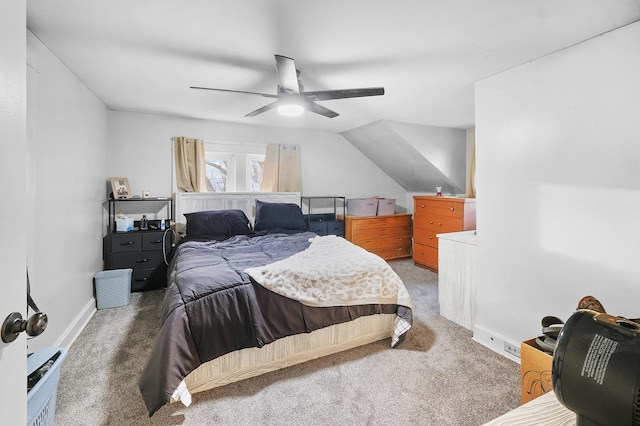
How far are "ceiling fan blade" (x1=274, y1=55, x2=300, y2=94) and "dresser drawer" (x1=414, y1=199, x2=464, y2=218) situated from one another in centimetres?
287

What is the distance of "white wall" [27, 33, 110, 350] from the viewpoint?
1.86 metres

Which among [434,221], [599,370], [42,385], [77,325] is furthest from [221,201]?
[599,370]

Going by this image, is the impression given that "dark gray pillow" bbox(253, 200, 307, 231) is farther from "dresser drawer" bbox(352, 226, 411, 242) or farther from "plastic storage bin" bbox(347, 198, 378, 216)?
"plastic storage bin" bbox(347, 198, 378, 216)

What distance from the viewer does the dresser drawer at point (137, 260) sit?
3.29 metres

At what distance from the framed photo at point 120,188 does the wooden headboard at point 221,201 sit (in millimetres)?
545

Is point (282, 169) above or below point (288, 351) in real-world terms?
above

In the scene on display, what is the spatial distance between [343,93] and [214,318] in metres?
1.82

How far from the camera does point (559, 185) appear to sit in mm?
1904

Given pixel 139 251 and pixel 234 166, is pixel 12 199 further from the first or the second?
pixel 234 166

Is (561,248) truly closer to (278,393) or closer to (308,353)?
(308,353)

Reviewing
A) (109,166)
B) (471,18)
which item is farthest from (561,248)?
(109,166)

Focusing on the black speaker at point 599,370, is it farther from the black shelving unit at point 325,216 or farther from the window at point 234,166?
the window at point 234,166

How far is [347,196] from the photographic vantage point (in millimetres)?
5207

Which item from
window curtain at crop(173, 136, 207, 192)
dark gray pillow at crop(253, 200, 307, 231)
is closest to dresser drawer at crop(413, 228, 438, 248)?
dark gray pillow at crop(253, 200, 307, 231)
